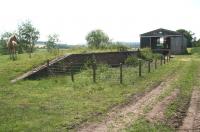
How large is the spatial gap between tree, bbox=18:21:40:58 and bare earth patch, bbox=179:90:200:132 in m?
65.2

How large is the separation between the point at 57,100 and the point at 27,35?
7027 cm

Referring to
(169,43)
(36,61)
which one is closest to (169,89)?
(36,61)

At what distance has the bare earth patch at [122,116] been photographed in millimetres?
10637

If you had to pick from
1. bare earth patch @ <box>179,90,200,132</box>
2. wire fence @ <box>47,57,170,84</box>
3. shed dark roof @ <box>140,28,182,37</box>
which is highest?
shed dark roof @ <box>140,28,182,37</box>

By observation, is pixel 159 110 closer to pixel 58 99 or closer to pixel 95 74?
pixel 58 99

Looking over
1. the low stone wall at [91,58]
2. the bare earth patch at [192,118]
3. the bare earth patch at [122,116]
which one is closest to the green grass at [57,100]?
the bare earth patch at [122,116]

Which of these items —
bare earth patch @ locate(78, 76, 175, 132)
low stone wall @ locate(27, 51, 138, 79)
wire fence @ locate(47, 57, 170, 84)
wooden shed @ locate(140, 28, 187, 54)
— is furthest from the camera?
wooden shed @ locate(140, 28, 187, 54)

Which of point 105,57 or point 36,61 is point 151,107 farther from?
point 105,57

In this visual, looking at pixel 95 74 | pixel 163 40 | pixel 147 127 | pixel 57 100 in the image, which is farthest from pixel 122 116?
pixel 163 40

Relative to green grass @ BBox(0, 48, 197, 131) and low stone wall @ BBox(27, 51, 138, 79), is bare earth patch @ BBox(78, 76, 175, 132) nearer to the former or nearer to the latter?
green grass @ BBox(0, 48, 197, 131)

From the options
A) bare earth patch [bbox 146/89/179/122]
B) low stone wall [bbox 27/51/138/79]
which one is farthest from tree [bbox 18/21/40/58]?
bare earth patch [bbox 146/89/179/122]

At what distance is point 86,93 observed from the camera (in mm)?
→ 17188

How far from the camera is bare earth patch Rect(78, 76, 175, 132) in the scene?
34.9 feet

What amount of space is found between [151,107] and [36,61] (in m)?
14.8
